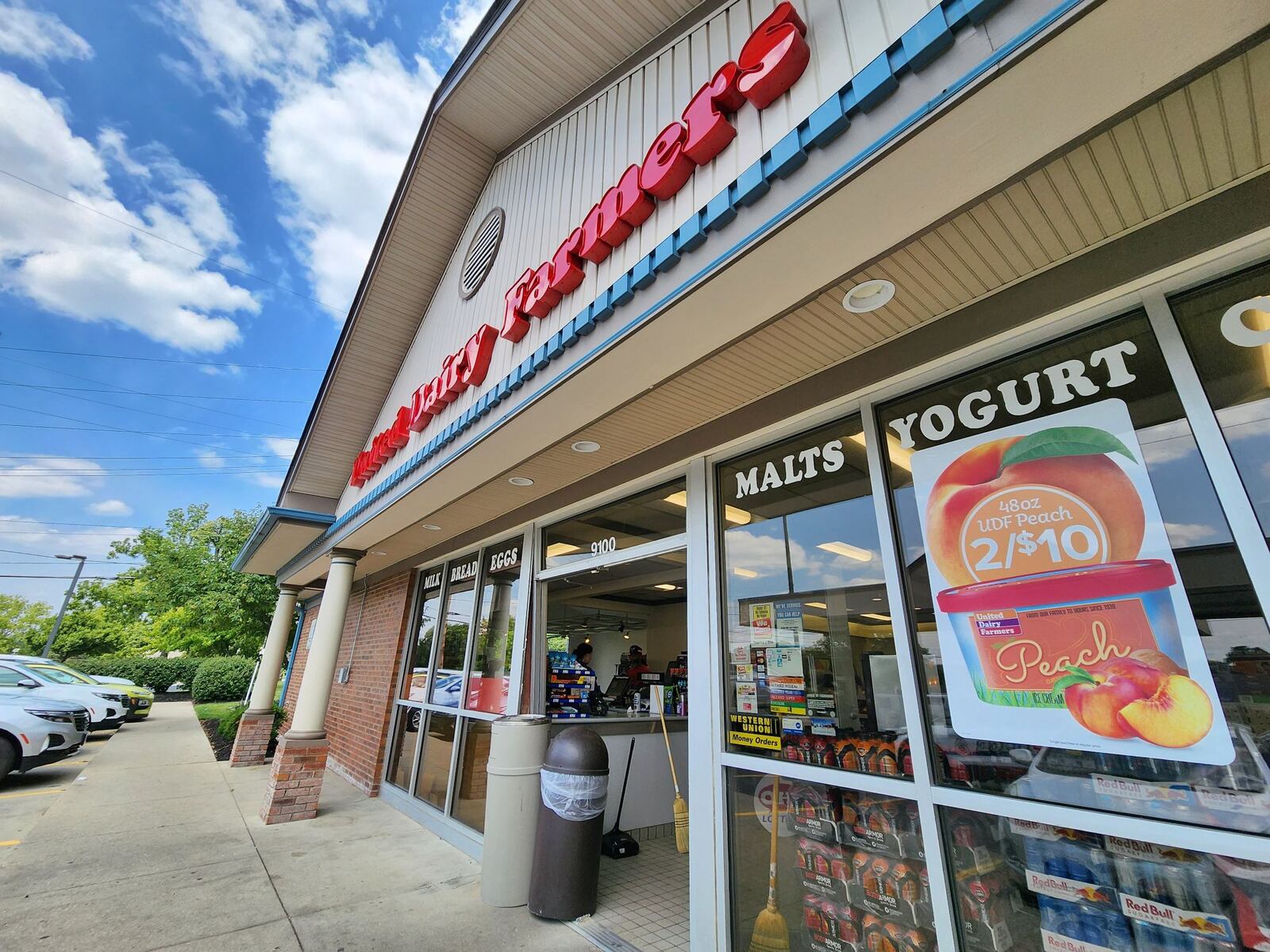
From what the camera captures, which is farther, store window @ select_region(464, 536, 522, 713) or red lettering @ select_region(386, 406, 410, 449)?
red lettering @ select_region(386, 406, 410, 449)

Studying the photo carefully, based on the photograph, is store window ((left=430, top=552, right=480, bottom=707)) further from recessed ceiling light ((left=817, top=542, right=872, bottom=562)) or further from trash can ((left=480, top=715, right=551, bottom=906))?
recessed ceiling light ((left=817, top=542, right=872, bottom=562))

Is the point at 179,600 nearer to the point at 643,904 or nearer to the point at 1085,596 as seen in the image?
the point at 643,904

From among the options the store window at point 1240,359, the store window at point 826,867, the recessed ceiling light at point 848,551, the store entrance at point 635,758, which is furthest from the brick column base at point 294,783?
the store window at point 1240,359

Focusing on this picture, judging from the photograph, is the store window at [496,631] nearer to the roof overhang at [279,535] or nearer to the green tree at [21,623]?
the roof overhang at [279,535]

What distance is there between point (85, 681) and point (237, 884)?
42.3 feet

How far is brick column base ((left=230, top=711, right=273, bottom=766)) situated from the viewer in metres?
8.87

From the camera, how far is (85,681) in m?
12.5

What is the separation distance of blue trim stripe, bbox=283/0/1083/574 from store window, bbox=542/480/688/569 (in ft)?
4.77

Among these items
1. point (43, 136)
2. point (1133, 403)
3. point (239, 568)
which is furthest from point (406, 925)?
point (43, 136)

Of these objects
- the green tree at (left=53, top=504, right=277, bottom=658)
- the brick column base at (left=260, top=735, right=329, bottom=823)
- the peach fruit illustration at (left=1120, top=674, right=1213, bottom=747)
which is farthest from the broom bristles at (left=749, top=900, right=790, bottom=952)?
the green tree at (left=53, top=504, right=277, bottom=658)

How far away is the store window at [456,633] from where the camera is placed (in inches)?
236

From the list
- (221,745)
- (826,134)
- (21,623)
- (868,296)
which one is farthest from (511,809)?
(21,623)

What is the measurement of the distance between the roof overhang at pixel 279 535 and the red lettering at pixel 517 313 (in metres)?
4.78

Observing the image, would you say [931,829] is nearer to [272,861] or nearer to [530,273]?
[530,273]
